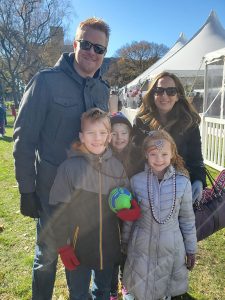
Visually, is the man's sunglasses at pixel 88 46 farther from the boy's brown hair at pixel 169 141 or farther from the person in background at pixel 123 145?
the boy's brown hair at pixel 169 141

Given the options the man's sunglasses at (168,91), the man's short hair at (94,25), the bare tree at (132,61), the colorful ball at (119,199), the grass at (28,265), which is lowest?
the grass at (28,265)

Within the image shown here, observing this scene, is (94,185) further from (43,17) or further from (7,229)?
(43,17)

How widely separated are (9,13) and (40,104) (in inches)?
1220

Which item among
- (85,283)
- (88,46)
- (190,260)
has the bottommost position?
(85,283)

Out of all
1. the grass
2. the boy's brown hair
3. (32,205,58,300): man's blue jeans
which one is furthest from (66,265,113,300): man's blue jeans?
the boy's brown hair

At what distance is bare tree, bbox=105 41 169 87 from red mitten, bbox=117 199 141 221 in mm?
57855

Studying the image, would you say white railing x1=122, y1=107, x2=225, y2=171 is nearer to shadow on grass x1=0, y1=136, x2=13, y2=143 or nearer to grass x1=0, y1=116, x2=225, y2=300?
grass x1=0, y1=116, x2=225, y2=300

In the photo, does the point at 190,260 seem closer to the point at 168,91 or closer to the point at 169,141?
the point at 169,141

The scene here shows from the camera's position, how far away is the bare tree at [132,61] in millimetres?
61906

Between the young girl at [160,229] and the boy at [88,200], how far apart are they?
6.8 inches

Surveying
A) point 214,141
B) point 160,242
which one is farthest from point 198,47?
point 160,242

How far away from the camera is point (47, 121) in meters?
2.36

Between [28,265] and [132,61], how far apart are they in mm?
66296

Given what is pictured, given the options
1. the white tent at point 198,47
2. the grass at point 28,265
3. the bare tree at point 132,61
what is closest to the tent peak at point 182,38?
the white tent at point 198,47
